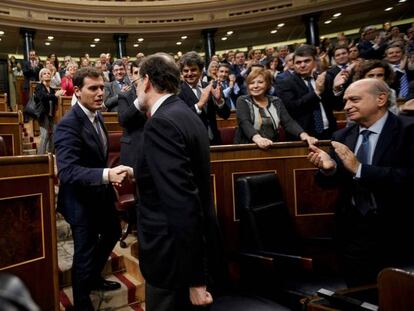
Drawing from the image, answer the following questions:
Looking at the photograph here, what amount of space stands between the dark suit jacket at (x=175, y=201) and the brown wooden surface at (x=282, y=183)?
1020 millimetres

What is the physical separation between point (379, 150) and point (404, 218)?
30 centimetres

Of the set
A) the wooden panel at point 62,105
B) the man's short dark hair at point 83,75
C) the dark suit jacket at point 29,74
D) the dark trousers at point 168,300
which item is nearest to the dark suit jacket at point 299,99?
the man's short dark hair at point 83,75

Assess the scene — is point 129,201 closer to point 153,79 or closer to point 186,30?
point 153,79

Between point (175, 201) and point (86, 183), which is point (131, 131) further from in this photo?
point (175, 201)

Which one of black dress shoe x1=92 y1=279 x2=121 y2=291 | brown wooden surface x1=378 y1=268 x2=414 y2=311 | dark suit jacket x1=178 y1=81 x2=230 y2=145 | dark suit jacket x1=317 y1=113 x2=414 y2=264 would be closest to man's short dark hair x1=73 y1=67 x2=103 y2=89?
dark suit jacket x1=178 y1=81 x2=230 y2=145

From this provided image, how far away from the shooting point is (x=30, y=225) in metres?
1.70

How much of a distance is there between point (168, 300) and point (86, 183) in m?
0.67

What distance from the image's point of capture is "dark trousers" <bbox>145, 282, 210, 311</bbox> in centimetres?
112

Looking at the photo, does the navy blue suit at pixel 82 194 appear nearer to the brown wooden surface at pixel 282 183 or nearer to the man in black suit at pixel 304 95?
the brown wooden surface at pixel 282 183

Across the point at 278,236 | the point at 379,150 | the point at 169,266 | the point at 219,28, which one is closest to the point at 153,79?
the point at 169,266

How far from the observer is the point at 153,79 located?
46.3 inches

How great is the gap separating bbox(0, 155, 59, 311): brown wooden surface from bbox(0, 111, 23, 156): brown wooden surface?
67.1 inches

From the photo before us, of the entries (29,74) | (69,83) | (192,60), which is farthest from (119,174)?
(29,74)

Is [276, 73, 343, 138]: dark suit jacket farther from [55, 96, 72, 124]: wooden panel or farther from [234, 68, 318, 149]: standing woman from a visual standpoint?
[55, 96, 72, 124]: wooden panel
